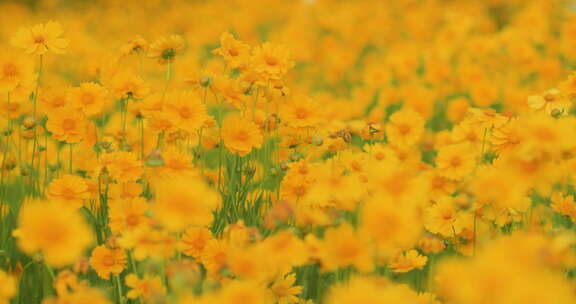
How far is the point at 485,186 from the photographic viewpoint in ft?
3.94

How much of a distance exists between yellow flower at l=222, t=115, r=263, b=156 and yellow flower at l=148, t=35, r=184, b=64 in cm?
24

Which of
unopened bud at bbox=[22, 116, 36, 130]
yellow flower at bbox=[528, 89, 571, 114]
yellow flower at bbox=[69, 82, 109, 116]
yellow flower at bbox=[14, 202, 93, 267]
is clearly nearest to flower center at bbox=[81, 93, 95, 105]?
yellow flower at bbox=[69, 82, 109, 116]

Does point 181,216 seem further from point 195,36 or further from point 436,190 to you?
point 195,36

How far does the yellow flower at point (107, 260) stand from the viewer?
1.47m

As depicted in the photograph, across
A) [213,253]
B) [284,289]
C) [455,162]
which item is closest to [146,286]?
[213,253]

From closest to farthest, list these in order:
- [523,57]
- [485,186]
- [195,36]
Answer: [485,186]
[523,57]
[195,36]

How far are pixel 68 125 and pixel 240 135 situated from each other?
46 centimetres

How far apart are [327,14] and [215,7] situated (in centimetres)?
192

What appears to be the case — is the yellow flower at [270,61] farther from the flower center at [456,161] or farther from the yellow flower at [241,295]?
the yellow flower at [241,295]

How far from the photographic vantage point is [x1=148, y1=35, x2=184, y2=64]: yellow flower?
5.96 feet

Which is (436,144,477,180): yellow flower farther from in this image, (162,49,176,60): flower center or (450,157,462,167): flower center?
(162,49,176,60): flower center

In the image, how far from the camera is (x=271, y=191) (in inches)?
77.4

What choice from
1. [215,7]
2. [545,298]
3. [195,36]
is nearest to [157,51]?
[545,298]

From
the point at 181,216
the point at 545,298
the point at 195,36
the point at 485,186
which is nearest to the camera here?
the point at 545,298
